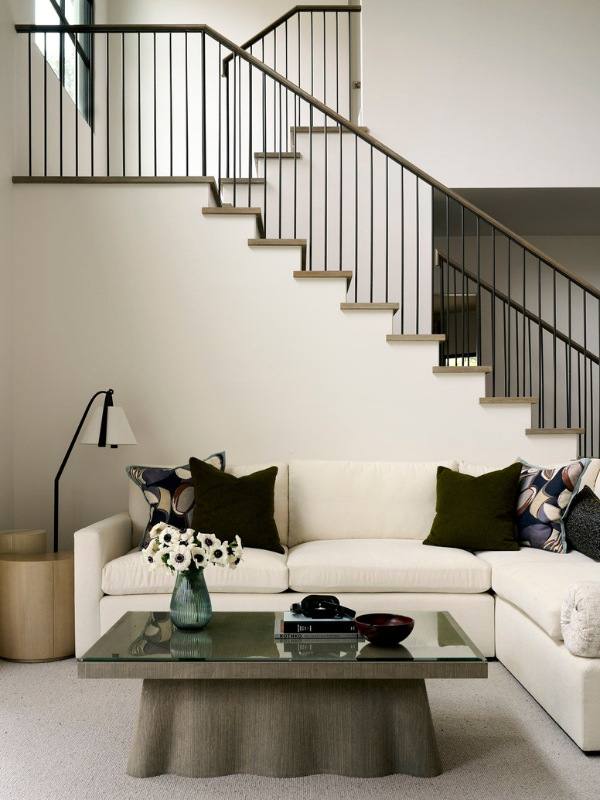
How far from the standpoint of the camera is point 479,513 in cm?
333

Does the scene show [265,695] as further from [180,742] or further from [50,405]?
[50,405]

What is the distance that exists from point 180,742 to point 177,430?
90.6 inches

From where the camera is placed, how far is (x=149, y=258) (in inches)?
165

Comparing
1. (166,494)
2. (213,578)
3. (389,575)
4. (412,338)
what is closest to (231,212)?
(412,338)

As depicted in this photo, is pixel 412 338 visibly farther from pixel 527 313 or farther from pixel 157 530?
pixel 157 530

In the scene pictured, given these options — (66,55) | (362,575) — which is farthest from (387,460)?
(66,55)

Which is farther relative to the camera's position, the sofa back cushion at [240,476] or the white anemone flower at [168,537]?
the sofa back cushion at [240,476]

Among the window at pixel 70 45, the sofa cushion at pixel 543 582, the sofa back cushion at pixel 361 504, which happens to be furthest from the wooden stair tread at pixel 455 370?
the window at pixel 70 45

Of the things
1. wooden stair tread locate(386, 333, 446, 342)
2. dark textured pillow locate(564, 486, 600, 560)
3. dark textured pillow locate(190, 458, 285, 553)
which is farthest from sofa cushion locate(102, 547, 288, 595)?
wooden stair tread locate(386, 333, 446, 342)

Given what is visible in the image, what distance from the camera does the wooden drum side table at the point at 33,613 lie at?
3.10 meters

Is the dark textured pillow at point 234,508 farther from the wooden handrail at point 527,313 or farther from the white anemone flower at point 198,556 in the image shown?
the wooden handrail at point 527,313

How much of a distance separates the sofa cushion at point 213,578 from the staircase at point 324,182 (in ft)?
5.60

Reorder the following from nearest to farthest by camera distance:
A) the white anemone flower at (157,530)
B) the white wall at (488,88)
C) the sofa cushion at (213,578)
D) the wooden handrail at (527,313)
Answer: the white anemone flower at (157,530) < the sofa cushion at (213,578) < the wooden handrail at (527,313) < the white wall at (488,88)

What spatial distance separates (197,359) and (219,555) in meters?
2.11
